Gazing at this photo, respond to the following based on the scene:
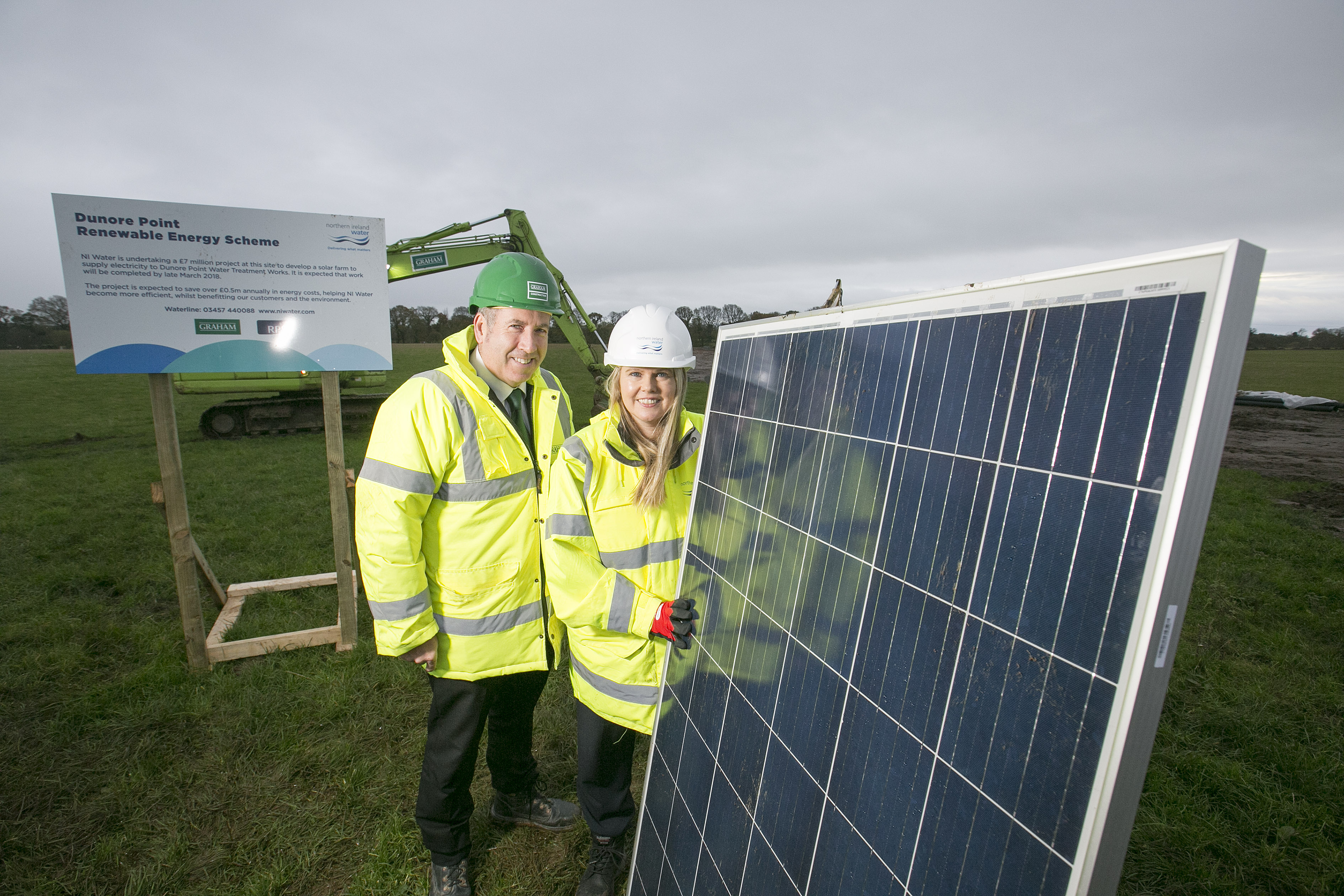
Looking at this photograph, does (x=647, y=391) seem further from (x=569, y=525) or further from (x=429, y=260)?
(x=429, y=260)

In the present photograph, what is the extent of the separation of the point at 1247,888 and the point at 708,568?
3.23 m

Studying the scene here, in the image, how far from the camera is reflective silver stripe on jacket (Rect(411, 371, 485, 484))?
2596 mm

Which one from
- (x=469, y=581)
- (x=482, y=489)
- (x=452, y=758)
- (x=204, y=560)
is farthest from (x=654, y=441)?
(x=204, y=560)

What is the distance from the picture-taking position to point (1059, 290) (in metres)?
1.02

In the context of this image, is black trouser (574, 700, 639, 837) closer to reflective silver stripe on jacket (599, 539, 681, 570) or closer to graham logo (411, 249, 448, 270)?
reflective silver stripe on jacket (599, 539, 681, 570)

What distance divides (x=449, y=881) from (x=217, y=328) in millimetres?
3800

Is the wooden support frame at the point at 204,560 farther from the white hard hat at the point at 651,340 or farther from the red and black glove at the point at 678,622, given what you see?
the red and black glove at the point at 678,622

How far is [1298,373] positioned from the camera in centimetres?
3488

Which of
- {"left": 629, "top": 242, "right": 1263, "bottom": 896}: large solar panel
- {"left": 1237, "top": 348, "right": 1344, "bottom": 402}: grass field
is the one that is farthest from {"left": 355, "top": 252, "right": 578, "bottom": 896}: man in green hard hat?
{"left": 1237, "top": 348, "right": 1344, "bottom": 402}: grass field

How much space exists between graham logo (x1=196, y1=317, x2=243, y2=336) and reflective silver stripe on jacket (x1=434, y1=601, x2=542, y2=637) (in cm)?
295

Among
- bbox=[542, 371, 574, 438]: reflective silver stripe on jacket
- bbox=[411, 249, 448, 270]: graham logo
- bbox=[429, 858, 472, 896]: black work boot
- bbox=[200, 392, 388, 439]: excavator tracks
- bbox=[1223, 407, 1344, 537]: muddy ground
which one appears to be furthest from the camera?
bbox=[200, 392, 388, 439]: excavator tracks

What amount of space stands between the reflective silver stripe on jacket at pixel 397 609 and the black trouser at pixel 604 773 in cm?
83

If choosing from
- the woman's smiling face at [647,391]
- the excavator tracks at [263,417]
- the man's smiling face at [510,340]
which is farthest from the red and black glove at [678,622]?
the excavator tracks at [263,417]

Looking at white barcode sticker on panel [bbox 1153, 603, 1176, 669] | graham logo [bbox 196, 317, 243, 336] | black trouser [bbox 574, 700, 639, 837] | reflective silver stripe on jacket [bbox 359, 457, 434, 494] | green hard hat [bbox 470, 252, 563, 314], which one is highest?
green hard hat [bbox 470, 252, 563, 314]
